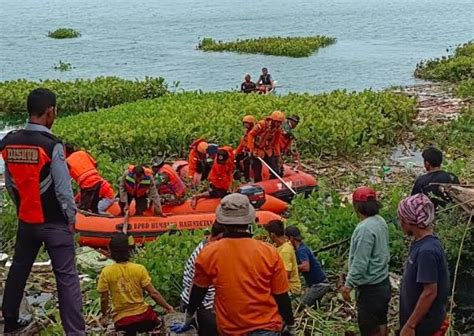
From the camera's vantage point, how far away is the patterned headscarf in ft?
16.6

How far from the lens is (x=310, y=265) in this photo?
24.2 ft

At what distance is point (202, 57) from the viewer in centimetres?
4444

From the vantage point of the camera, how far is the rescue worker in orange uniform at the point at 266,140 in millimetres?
12461

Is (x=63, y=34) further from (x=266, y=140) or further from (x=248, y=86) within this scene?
(x=266, y=140)

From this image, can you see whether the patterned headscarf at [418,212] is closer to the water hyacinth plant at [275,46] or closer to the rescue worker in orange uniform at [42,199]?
the rescue worker in orange uniform at [42,199]

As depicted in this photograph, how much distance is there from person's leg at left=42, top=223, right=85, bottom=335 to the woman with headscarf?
2500 millimetres

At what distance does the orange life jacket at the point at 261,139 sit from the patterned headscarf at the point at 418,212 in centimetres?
741

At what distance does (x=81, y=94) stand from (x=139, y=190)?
626 inches

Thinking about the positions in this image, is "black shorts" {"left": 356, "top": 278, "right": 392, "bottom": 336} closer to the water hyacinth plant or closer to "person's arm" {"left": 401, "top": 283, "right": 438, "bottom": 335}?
"person's arm" {"left": 401, "top": 283, "right": 438, "bottom": 335}

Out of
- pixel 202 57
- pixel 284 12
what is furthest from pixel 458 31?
pixel 284 12

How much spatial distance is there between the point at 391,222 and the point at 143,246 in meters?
3.34

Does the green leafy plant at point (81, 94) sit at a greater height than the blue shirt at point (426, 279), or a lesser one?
lesser

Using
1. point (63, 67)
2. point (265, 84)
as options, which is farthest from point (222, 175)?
point (63, 67)

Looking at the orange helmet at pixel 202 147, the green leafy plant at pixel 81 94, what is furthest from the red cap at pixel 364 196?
the green leafy plant at pixel 81 94
